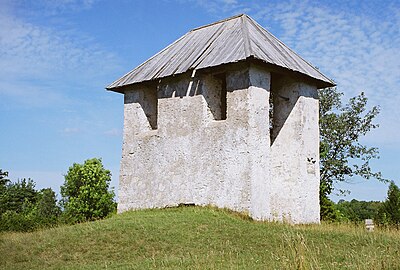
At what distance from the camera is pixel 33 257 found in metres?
11.4

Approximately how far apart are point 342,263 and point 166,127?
9.25 meters

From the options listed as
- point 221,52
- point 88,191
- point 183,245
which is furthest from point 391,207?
point 88,191

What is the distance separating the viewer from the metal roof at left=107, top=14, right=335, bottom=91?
53.4ft

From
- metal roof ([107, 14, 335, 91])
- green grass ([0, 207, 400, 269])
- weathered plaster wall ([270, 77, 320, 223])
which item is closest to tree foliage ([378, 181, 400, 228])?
weathered plaster wall ([270, 77, 320, 223])

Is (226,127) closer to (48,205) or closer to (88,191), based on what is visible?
(88,191)

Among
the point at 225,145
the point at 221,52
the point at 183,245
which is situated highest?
the point at 221,52

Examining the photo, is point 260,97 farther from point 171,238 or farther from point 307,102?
point 171,238

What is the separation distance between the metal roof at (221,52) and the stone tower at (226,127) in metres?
0.05

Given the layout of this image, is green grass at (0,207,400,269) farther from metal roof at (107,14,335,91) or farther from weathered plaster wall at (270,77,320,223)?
metal roof at (107,14,335,91)

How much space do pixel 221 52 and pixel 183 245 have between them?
7.07 metres

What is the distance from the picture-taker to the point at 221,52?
1673cm

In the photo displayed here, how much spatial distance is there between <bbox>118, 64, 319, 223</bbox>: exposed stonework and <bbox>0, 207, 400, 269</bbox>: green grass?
4.72 ft

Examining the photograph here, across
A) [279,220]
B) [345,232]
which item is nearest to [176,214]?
[279,220]

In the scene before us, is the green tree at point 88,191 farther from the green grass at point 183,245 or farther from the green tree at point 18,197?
the green grass at point 183,245
